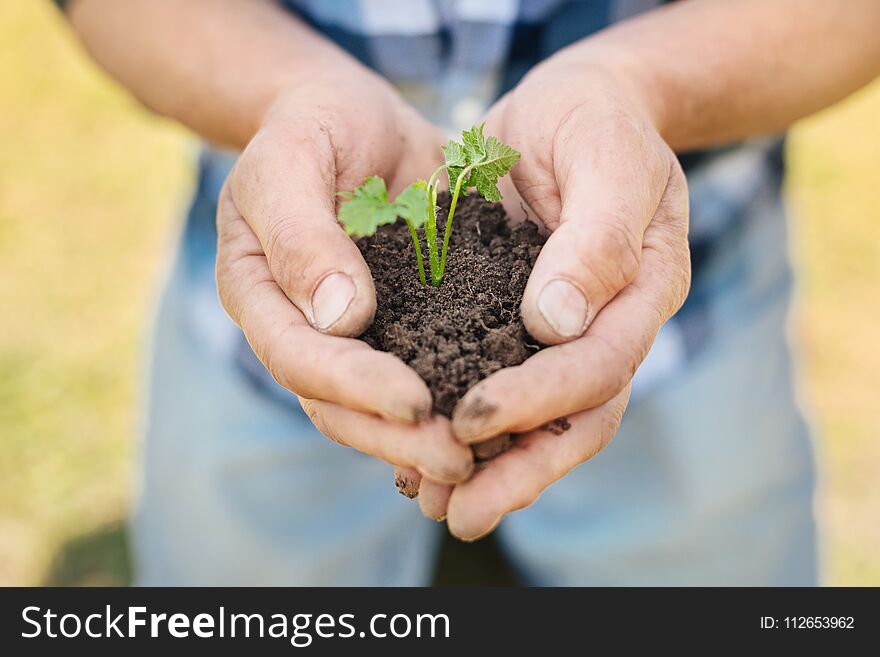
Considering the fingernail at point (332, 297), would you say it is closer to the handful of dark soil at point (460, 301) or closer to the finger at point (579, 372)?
the handful of dark soil at point (460, 301)

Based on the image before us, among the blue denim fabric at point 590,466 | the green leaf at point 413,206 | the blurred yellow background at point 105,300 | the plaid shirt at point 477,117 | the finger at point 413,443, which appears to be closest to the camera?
the finger at point 413,443

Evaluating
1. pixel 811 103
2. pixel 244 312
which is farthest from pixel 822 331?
pixel 244 312

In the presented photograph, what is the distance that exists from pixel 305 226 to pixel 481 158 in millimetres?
605

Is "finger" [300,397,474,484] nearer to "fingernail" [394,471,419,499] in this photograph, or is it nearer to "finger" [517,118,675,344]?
"fingernail" [394,471,419,499]

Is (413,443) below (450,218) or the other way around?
below

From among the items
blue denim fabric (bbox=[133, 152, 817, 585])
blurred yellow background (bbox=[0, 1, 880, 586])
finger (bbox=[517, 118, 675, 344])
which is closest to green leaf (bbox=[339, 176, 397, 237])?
finger (bbox=[517, 118, 675, 344])

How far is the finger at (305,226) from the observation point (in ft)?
6.94

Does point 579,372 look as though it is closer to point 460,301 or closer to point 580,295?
point 580,295

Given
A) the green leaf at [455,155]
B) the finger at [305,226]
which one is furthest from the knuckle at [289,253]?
the green leaf at [455,155]

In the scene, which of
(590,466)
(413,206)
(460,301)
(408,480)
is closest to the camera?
(408,480)

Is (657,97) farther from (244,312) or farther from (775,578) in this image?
Answer: (775,578)

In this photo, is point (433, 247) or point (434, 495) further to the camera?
point (433, 247)

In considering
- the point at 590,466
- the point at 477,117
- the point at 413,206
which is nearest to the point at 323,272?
the point at 413,206

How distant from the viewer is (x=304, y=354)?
2.03m
